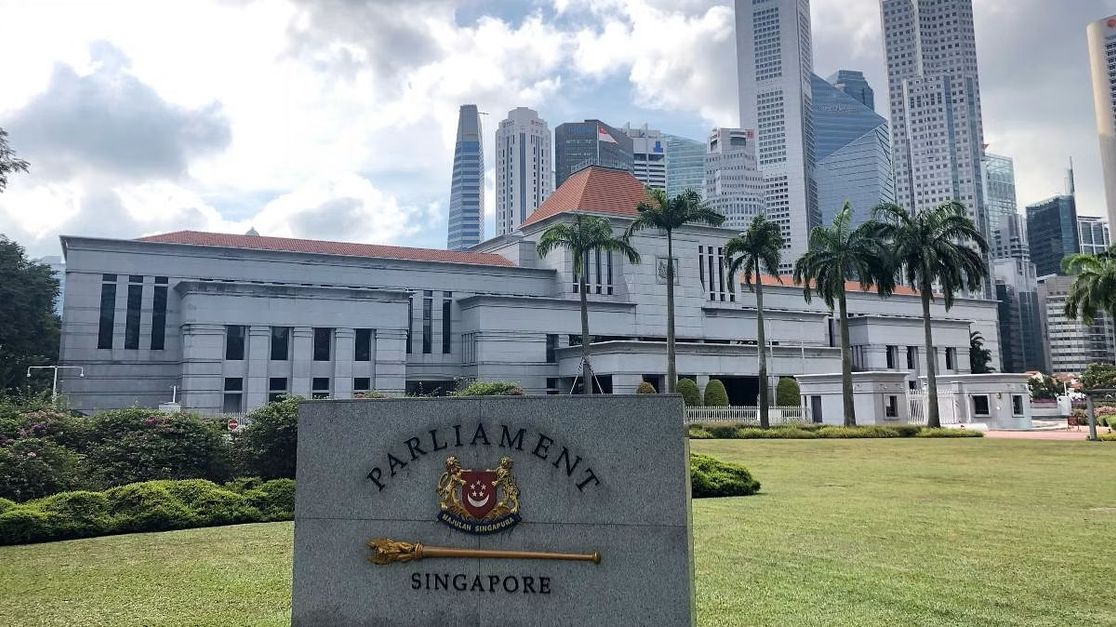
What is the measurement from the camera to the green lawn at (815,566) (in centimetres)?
722

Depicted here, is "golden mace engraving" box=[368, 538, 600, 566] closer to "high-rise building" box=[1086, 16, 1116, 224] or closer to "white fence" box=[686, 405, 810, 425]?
"white fence" box=[686, 405, 810, 425]

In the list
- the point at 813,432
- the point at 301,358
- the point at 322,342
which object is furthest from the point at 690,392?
the point at 301,358

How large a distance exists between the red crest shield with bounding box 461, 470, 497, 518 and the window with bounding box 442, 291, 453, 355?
5116 cm

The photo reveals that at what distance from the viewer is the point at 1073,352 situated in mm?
167375

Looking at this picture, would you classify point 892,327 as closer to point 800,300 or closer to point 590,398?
point 800,300

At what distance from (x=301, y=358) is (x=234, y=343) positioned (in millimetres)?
4135

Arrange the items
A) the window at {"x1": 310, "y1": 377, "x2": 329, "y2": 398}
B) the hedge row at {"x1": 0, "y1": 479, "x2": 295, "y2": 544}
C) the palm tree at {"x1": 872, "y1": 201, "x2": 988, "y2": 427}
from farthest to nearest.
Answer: the window at {"x1": 310, "y1": 377, "x2": 329, "y2": 398}, the palm tree at {"x1": 872, "y1": 201, "x2": 988, "y2": 427}, the hedge row at {"x1": 0, "y1": 479, "x2": 295, "y2": 544}

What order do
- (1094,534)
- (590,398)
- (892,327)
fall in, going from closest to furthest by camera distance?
(590,398) → (1094,534) → (892,327)

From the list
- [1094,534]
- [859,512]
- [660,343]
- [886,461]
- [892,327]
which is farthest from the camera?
[892,327]

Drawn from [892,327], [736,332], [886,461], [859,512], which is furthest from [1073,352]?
[859,512]

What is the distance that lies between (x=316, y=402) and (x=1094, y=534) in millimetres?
10483

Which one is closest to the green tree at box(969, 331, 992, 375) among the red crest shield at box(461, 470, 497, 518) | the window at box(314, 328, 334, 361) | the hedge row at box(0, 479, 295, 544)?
the window at box(314, 328, 334, 361)

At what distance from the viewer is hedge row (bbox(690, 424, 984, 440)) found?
3625 centimetres

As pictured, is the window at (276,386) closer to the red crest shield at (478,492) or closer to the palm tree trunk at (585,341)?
the palm tree trunk at (585,341)
